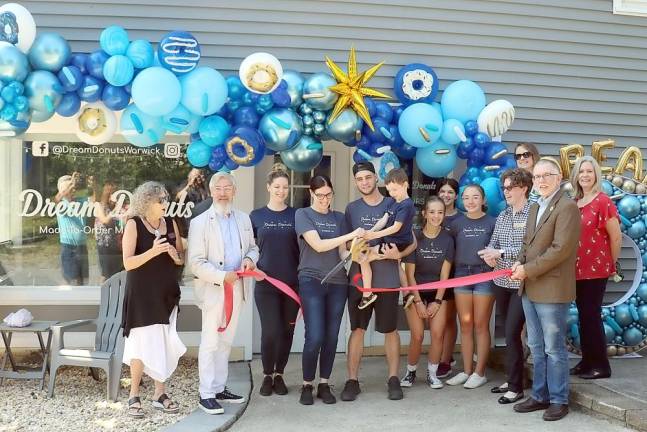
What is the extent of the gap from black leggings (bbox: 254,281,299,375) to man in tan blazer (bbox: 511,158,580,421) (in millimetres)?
1615

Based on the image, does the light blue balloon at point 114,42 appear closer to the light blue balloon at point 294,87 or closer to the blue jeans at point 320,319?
the light blue balloon at point 294,87

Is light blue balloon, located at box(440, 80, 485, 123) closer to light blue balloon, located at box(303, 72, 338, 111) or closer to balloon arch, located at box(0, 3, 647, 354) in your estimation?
balloon arch, located at box(0, 3, 647, 354)

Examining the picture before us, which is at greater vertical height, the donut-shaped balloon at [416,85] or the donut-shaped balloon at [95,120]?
the donut-shaped balloon at [416,85]

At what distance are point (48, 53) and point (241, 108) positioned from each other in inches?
54.6

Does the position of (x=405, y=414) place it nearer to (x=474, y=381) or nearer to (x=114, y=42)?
(x=474, y=381)

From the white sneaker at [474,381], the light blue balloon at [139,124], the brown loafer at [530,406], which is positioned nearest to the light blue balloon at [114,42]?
the light blue balloon at [139,124]

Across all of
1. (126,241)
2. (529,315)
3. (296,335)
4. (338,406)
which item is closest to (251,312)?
(296,335)

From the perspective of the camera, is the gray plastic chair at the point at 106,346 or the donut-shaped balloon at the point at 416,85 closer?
the gray plastic chair at the point at 106,346

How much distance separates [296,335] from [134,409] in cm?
217

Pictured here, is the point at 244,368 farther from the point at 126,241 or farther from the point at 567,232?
the point at 567,232

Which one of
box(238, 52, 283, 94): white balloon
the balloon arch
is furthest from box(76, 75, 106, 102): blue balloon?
box(238, 52, 283, 94): white balloon

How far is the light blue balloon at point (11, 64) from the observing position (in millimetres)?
4621

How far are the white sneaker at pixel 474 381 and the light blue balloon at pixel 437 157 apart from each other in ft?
5.35

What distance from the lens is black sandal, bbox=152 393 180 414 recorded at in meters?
4.63
